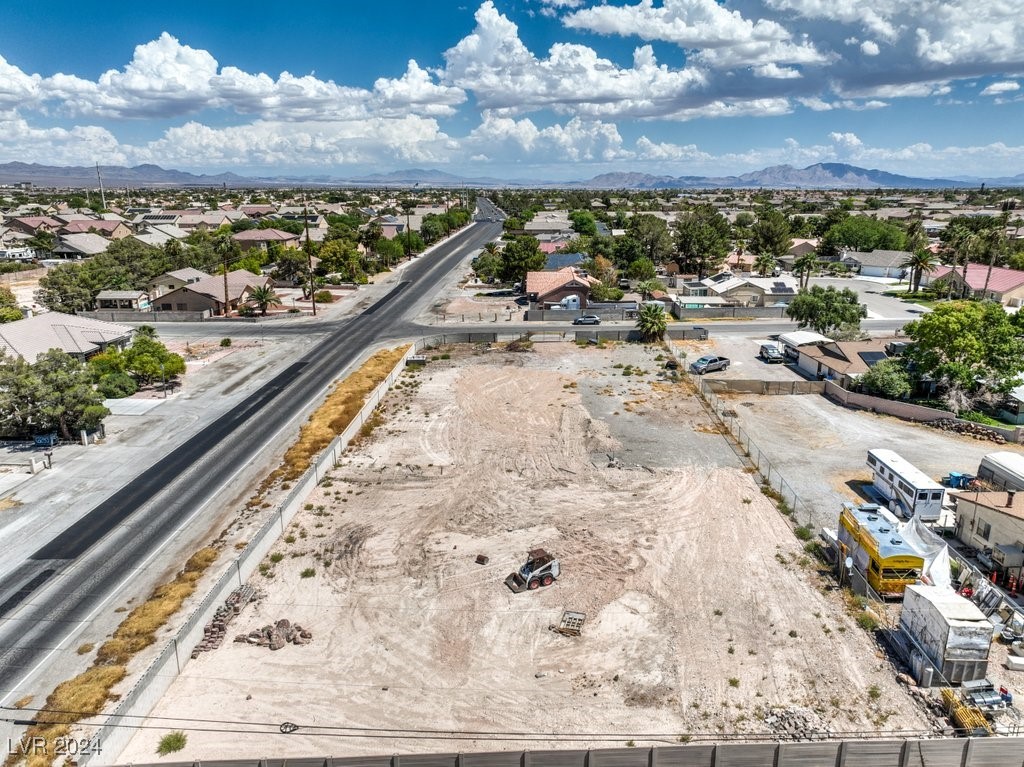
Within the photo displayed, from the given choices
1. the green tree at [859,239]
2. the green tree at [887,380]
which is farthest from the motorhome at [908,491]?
the green tree at [859,239]

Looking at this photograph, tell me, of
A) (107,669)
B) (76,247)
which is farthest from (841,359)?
(76,247)

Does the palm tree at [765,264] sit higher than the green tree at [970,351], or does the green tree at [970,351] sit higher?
the palm tree at [765,264]

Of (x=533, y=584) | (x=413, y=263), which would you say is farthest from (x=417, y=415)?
(x=413, y=263)

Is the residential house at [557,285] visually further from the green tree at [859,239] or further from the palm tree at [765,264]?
the green tree at [859,239]

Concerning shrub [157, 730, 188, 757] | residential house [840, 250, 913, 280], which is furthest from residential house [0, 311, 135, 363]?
residential house [840, 250, 913, 280]

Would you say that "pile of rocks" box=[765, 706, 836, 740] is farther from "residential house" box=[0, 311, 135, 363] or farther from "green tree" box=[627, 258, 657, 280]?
"green tree" box=[627, 258, 657, 280]

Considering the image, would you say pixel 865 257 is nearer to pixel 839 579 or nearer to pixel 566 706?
pixel 839 579
